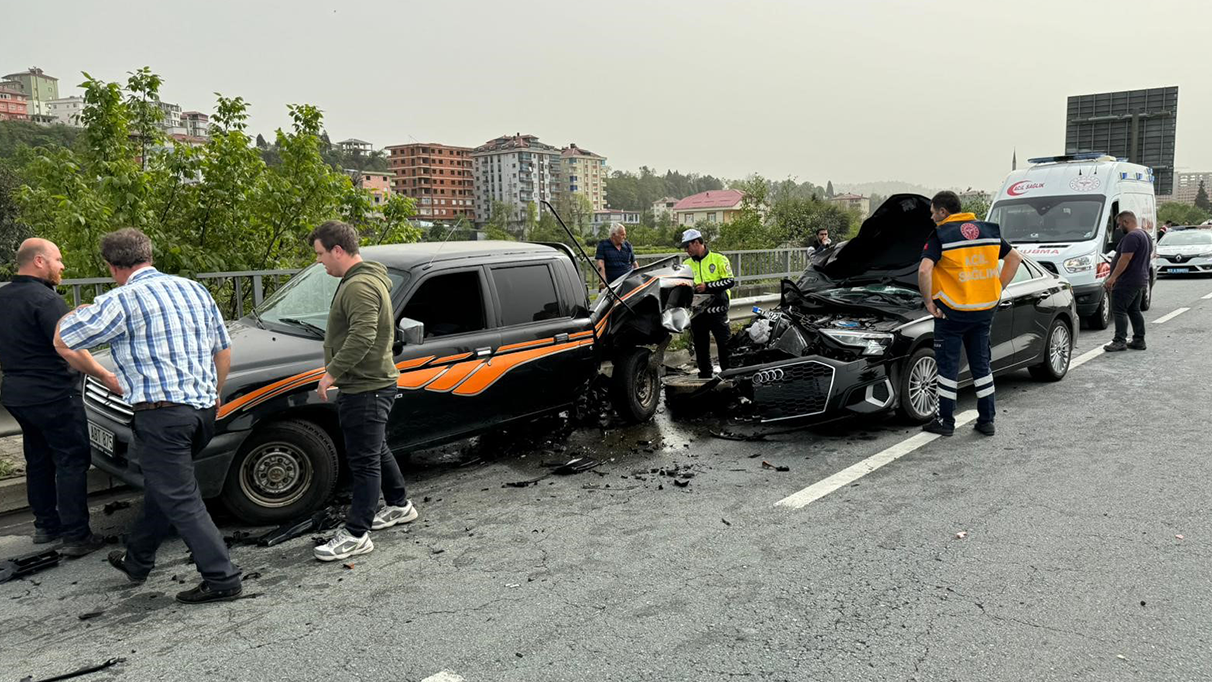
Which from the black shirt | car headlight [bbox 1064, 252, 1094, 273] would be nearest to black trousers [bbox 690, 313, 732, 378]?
the black shirt

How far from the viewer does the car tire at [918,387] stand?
6.95 metres

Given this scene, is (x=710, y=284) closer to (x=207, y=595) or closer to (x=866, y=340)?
(x=866, y=340)

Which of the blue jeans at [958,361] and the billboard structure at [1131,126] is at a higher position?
the billboard structure at [1131,126]

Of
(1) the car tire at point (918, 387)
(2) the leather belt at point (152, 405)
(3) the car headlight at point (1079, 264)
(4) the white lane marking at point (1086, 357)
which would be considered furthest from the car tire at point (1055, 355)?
(2) the leather belt at point (152, 405)

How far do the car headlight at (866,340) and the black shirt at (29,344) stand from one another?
5.54 metres

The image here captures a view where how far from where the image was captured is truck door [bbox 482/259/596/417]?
6230mm

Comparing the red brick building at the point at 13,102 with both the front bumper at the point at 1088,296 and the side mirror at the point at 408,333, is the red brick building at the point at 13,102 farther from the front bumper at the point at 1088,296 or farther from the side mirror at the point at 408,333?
the side mirror at the point at 408,333

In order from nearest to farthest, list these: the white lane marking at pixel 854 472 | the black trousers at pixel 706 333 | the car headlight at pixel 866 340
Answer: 1. the white lane marking at pixel 854 472
2. the car headlight at pixel 866 340
3. the black trousers at pixel 706 333

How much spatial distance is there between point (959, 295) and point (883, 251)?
140 centimetres

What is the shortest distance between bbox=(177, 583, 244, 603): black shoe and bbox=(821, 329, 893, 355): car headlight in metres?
4.91

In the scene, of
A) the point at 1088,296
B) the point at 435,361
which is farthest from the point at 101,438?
the point at 1088,296

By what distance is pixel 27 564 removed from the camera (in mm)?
4426

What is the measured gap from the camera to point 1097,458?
236 inches

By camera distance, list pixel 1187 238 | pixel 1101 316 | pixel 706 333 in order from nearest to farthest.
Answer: pixel 706 333
pixel 1101 316
pixel 1187 238
